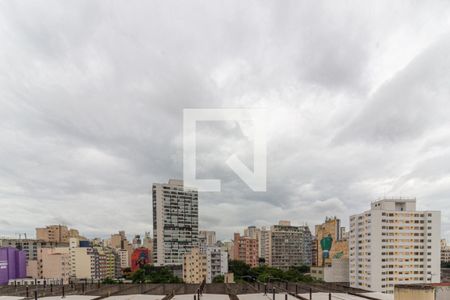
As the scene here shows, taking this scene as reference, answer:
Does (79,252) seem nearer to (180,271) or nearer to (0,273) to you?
(0,273)

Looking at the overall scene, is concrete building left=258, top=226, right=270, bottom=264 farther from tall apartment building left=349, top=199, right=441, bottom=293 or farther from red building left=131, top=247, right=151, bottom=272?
tall apartment building left=349, top=199, right=441, bottom=293

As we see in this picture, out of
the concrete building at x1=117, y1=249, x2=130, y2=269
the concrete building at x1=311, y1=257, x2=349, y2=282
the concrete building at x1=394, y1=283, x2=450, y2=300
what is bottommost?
the concrete building at x1=117, y1=249, x2=130, y2=269

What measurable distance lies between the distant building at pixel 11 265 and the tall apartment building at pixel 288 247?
66.2ft

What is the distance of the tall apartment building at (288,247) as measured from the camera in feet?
91.1

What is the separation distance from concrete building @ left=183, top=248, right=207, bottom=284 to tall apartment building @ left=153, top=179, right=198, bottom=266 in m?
5.52

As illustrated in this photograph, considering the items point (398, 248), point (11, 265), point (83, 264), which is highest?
point (398, 248)

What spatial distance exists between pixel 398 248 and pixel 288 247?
15834 mm

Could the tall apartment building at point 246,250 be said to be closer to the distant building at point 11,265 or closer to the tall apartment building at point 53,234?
the distant building at point 11,265

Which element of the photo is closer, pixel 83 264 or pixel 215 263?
pixel 215 263

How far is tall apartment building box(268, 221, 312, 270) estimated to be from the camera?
27.8 m

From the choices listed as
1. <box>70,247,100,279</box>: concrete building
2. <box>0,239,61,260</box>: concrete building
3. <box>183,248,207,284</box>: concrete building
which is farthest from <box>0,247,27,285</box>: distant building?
<box>183,248,207,284</box>: concrete building

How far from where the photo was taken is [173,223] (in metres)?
24.4

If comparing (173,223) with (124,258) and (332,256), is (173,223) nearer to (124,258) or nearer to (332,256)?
(124,258)

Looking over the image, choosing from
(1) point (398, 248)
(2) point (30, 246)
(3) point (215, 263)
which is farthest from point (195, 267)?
(2) point (30, 246)
